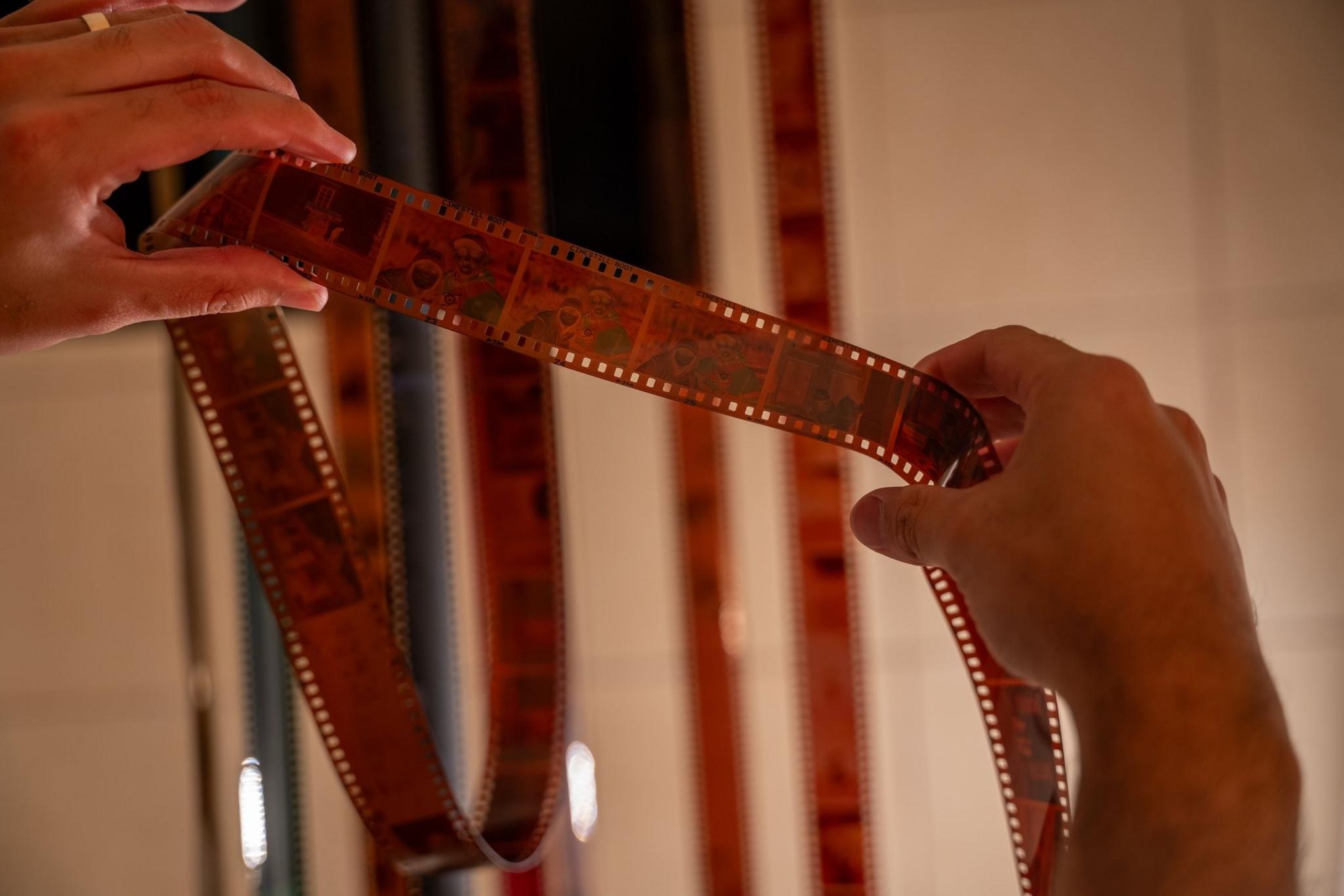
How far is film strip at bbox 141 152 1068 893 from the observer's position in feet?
2.79

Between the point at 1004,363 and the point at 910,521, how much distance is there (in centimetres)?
16

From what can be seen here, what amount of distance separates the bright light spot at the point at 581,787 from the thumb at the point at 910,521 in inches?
42.5

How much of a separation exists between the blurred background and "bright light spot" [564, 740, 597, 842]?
0.03 meters

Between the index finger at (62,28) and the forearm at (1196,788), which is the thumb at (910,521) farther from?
the index finger at (62,28)

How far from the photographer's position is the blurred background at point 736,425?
4.71 feet

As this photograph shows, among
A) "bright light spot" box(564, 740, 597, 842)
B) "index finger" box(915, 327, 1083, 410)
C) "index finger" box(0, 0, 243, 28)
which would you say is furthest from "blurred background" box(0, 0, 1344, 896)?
"index finger" box(915, 327, 1083, 410)

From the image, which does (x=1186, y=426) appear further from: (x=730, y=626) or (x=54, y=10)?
(x=54, y=10)

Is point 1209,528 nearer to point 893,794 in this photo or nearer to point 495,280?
point 495,280

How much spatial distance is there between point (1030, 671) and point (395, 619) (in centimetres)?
113

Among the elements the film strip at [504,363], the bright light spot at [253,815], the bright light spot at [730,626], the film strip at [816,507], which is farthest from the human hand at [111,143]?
the bright light spot at [253,815]

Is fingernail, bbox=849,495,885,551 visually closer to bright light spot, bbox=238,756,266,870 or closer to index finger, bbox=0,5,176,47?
index finger, bbox=0,5,176,47

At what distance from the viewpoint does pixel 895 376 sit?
2.89 ft

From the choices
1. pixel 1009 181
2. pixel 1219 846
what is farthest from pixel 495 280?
pixel 1009 181

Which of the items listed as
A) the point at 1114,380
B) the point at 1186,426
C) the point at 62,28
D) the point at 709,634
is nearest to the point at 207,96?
the point at 62,28
